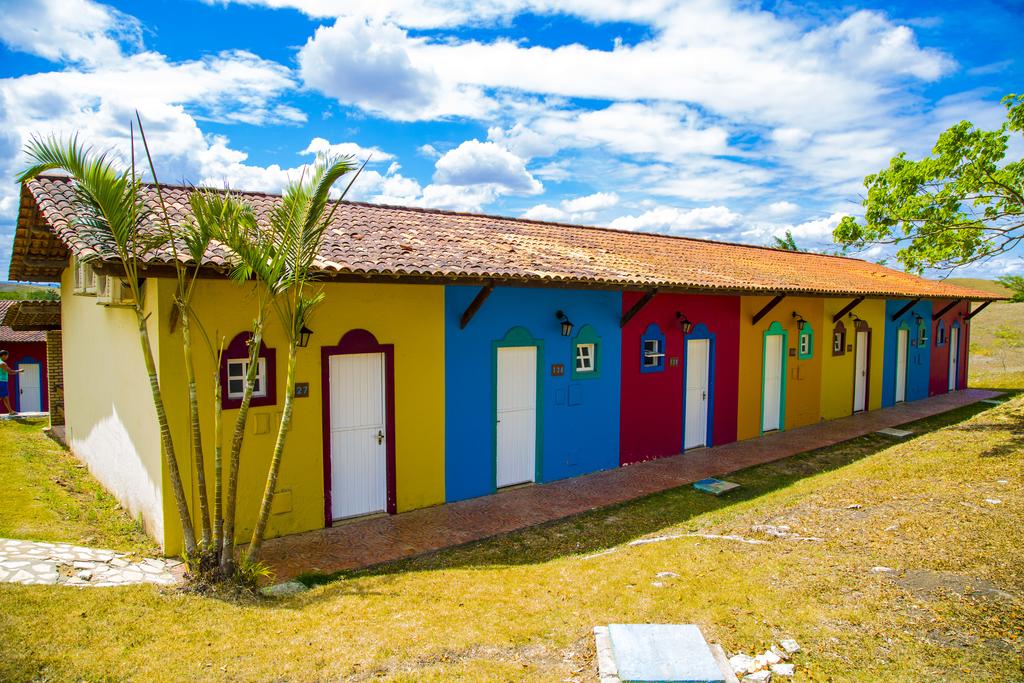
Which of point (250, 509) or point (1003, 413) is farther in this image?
point (1003, 413)

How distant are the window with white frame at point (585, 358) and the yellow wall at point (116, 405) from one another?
231 inches

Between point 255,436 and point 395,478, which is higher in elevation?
point 255,436

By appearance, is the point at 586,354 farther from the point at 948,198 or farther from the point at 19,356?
the point at 19,356

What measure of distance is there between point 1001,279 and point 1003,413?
3573 cm

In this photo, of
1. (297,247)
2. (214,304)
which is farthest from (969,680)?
(214,304)

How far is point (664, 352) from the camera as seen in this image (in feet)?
36.7

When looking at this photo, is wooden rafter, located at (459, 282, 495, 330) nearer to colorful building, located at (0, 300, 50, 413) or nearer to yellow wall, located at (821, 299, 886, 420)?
yellow wall, located at (821, 299, 886, 420)

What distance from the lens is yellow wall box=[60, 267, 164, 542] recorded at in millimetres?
6770

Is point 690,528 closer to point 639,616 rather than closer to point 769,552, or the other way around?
point 769,552

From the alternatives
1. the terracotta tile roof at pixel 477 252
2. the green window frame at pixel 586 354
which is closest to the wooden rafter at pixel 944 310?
the terracotta tile roof at pixel 477 252

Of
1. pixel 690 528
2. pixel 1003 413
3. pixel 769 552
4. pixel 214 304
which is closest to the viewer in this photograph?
pixel 769 552

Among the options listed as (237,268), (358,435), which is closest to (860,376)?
(358,435)

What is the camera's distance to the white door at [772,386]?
1335 centimetres

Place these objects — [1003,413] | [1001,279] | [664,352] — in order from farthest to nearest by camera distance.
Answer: [1001,279]
[1003,413]
[664,352]
